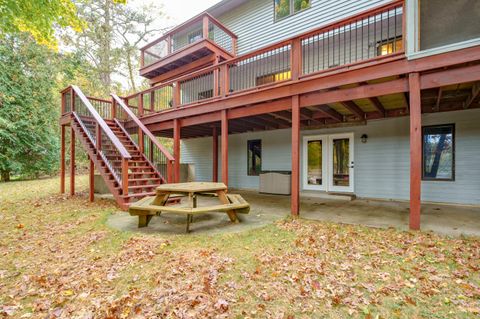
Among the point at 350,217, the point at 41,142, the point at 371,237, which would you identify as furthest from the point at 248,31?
the point at 41,142

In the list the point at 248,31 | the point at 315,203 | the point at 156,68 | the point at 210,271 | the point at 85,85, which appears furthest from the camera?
the point at 85,85

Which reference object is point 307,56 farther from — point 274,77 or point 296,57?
point 296,57

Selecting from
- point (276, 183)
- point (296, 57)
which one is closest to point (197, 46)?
point (296, 57)

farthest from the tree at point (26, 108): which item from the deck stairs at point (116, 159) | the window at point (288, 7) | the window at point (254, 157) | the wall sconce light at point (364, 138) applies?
the wall sconce light at point (364, 138)

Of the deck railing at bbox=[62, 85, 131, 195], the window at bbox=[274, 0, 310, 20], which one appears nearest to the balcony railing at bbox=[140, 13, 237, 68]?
the window at bbox=[274, 0, 310, 20]

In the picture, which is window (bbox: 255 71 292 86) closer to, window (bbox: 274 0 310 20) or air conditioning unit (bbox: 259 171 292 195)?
window (bbox: 274 0 310 20)

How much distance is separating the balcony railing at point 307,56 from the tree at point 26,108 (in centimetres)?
707

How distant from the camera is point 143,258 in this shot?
3.10 meters

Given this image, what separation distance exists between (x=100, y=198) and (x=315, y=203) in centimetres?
644

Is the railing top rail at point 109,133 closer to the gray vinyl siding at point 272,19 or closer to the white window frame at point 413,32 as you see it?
the white window frame at point 413,32

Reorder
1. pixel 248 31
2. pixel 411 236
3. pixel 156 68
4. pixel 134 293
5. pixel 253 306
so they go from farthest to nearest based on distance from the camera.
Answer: pixel 156 68 → pixel 248 31 → pixel 411 236 → pixel 134 293 → pixel 253 306

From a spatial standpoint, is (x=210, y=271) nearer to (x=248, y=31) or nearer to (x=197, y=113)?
(x=197, y=113)

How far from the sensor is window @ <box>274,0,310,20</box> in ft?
27.4

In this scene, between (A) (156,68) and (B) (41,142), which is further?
(B) (41,142)
